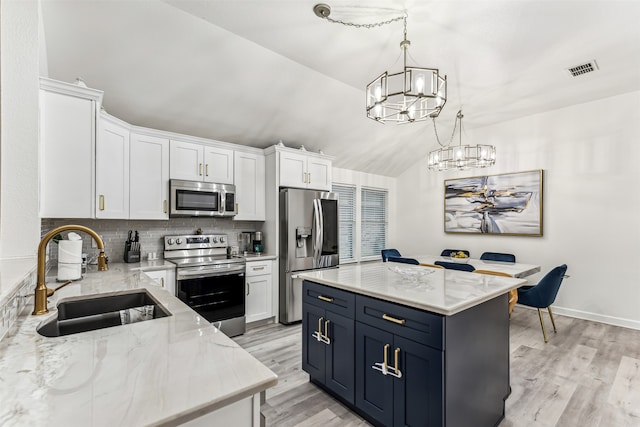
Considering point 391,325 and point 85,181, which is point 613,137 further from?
point 85,181

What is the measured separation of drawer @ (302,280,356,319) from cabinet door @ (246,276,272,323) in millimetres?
1423

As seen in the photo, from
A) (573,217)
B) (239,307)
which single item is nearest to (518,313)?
(573,217)

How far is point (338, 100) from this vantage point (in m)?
3.96

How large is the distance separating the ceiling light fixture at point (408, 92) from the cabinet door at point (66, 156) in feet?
6.75

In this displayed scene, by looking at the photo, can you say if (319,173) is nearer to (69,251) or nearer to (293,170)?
(293,170)

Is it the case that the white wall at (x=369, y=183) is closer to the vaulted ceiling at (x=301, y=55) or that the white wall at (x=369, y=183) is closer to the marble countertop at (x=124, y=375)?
the vaulted ceiling at (x=301, y=55)

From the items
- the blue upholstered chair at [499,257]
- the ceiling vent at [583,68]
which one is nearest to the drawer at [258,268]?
the blue upholstered chair at [499,257]

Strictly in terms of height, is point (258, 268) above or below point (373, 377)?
above

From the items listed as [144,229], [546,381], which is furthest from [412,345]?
[144,229]

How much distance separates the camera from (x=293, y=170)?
4.14m

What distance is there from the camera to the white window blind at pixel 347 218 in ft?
18.5

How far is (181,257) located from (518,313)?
15.6ft

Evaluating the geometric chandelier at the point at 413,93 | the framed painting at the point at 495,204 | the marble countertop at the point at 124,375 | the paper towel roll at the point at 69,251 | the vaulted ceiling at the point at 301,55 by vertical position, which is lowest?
the marble countertop at the point at 124,375

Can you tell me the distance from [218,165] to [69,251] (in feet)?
6.60
